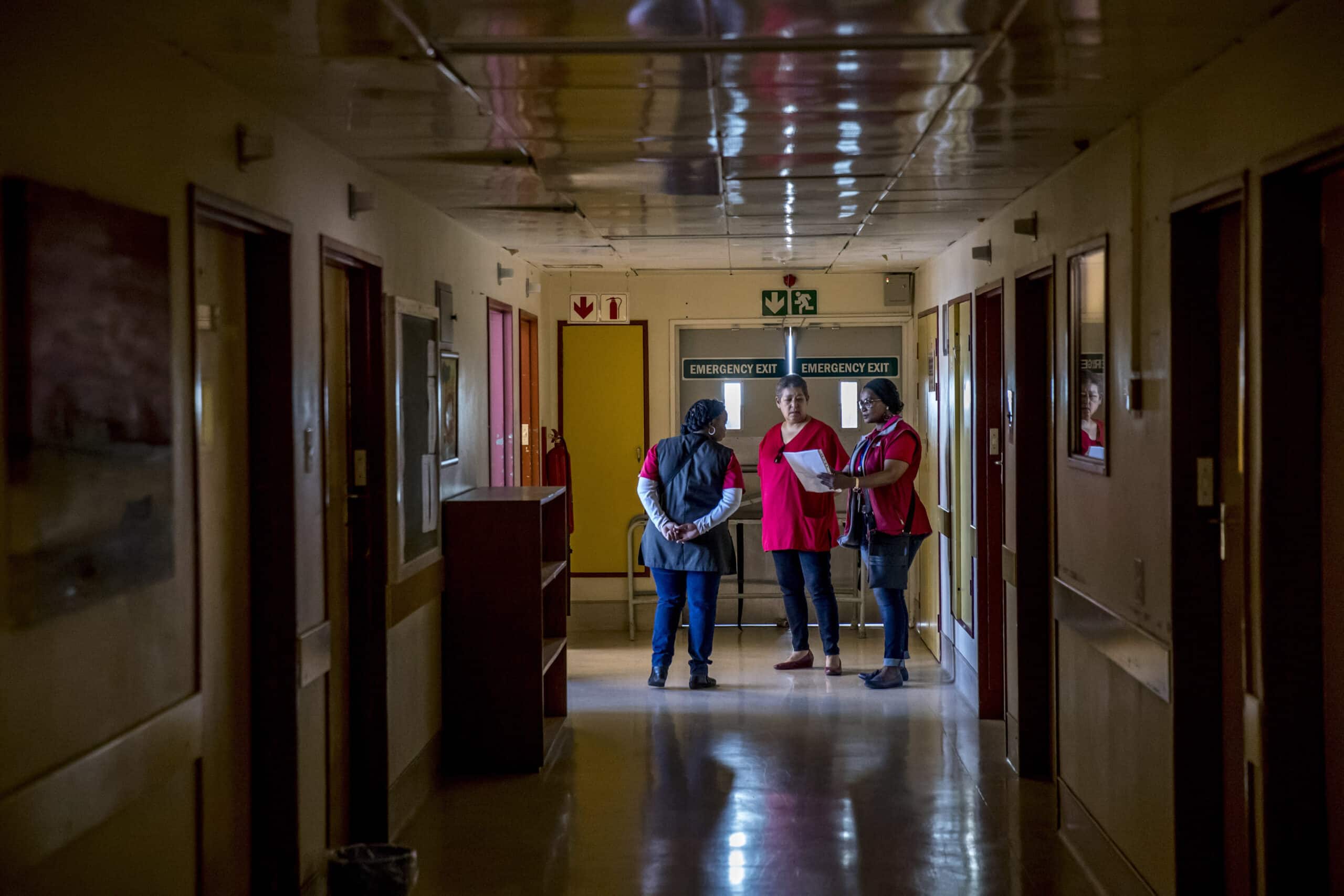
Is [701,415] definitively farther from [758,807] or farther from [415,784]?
[415,784]

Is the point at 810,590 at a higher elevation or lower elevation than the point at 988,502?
lower

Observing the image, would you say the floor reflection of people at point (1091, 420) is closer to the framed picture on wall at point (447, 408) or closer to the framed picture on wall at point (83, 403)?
the framed picture on wall at point (447, 408)

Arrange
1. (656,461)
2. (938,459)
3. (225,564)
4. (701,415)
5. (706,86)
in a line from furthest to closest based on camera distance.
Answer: (938,459) < (656,461) < (701,415) < (225,564) < (706,86)

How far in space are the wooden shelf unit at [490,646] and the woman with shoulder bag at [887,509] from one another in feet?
6.98

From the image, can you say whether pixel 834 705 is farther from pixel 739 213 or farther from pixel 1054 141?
pixel 1054 141

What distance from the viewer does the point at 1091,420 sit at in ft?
14.8

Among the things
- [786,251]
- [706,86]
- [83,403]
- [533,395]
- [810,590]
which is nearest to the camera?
[83,403]

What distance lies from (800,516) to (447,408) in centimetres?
242

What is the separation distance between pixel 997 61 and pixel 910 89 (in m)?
0.36

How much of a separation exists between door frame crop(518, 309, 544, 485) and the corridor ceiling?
8.82 feet

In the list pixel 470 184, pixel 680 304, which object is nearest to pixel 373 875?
pixel 470 184

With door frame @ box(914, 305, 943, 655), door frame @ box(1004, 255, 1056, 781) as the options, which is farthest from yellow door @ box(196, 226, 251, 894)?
door frame @ box(914, 305, 943, 655)

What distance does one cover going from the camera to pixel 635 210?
19.9ft

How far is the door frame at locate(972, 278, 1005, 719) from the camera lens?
6.38 meters
